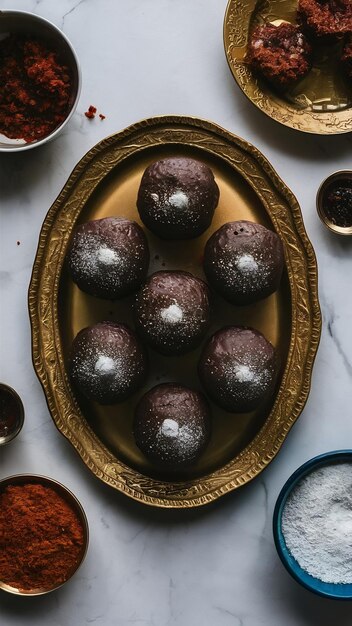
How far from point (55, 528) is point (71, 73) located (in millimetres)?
1591

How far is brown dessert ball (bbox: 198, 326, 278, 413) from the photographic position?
90.0 inches

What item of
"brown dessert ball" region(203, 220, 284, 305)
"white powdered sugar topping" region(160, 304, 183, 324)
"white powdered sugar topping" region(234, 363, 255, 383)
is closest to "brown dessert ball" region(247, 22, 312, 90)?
"brown dessert ball" region(203, 220, 284, 305)

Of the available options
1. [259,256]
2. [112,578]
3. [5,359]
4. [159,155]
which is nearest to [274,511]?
[112,578]

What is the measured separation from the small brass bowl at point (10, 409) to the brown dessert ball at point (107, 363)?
264mm

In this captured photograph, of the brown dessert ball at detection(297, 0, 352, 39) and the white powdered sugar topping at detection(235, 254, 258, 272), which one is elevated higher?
the brown dessert ball at detection(297, 0, 352, 39)

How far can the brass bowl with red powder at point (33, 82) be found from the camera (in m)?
2.46

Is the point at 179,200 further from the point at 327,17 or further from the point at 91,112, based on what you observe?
the point at 327,17

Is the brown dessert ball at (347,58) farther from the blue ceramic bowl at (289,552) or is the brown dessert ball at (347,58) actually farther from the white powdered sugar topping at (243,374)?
the blue ceramic bowl at (289,552)

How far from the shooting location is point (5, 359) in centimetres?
262

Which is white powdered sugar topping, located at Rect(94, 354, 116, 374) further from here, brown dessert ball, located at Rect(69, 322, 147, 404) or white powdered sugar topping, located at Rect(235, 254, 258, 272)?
white powdered sugar topping, located at Rect(235, 254, 258, 272)

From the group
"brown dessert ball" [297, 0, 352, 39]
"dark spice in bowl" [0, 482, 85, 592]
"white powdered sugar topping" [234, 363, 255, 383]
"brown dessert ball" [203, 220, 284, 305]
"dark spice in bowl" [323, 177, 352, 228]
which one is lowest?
"dark spice in bowl" [0, 482, 85, 592]

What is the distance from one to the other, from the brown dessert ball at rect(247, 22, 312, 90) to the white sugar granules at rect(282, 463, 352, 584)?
54.0 inches

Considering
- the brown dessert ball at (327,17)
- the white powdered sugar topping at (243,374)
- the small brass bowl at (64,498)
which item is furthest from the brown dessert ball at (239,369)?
the brown dessert ball at (327,17)

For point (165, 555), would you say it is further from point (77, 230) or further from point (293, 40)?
point (293, 40)
